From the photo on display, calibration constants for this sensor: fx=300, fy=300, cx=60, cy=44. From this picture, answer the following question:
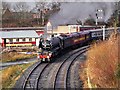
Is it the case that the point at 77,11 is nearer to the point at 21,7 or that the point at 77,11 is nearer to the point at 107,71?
the point at 107,71

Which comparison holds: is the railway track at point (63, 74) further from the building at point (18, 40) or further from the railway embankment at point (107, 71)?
the building at point (18, 40)

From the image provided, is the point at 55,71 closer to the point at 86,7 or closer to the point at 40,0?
the point at 86,7

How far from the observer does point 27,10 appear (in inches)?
2753

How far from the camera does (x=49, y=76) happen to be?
58.2 ft

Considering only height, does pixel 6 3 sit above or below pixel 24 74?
above

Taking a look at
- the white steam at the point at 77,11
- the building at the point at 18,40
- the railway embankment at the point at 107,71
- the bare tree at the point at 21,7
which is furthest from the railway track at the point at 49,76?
the bare tree at the point at 21,7

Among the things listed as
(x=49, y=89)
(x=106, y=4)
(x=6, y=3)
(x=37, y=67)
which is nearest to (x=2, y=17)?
(x=6, y=3)

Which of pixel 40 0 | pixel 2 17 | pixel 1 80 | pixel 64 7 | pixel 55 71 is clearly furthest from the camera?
pixel 40 0

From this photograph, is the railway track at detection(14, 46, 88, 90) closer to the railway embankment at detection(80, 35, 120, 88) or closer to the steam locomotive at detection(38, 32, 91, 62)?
the steam locomotive at detection(38, 32, 91, 62)

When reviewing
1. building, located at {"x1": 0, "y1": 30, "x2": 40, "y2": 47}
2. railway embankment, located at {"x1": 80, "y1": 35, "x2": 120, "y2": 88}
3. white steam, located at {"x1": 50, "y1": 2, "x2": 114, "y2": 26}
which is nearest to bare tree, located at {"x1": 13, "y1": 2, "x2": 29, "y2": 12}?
white steam, located at {"x1": 50, "y1": 2, "x2": 114, "y2": 26}

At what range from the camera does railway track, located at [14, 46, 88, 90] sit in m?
15.6

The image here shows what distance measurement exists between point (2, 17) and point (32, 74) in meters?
44.4

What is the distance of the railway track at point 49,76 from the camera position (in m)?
15.6

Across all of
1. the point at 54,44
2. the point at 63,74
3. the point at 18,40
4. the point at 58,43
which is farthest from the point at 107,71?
the point at 18,40
